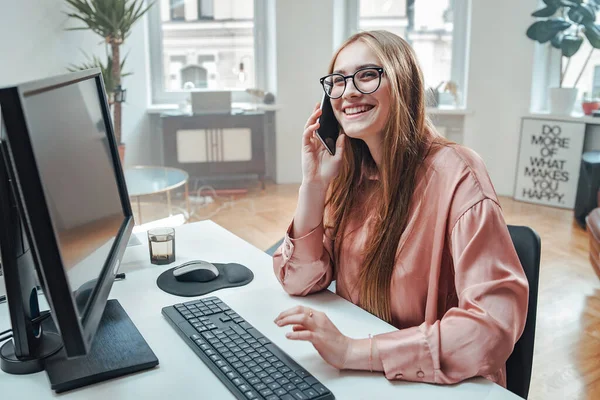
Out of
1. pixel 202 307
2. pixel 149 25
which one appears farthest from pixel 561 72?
pixel 202 307

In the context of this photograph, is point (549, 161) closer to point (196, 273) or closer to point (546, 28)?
point (546, 28)

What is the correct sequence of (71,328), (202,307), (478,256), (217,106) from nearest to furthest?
(71,328) → (478,256) → (202,307) → (217,106)

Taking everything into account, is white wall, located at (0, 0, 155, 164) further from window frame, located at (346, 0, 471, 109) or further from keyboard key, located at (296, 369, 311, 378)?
keyboard key, located at (296, 369, 311, 378)

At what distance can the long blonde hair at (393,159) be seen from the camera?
1.24 m

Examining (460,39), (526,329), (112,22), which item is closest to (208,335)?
(526,329)

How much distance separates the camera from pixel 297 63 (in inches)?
202

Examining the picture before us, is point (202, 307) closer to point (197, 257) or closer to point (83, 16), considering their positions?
point (197, 257)

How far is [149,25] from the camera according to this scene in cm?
512

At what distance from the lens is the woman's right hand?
1369 mm

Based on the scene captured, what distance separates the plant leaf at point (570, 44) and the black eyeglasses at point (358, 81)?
11.9 ft

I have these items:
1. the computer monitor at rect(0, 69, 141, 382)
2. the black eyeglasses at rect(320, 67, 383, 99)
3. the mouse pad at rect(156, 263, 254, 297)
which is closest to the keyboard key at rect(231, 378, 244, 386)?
the computer monitor at rect(0, 69, 141, 382)

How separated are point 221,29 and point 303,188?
167 inches

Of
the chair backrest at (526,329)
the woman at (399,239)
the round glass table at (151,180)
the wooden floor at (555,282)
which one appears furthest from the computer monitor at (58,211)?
the round glass table at (151,180)

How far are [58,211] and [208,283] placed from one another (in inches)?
25.7
